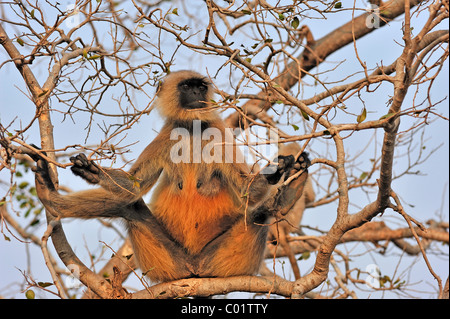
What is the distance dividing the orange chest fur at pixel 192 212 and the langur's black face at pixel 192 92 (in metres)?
0.68

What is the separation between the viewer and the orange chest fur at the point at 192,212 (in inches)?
193

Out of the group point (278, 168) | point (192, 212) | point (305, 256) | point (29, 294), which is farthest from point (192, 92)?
point (29, 294)

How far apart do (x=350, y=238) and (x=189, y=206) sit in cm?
264

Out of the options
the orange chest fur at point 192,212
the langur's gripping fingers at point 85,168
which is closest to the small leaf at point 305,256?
the orange chest fur at point 192,212

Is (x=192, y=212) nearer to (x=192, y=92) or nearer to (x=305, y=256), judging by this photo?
(x=192, y=92)

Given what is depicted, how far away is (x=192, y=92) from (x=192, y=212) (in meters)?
1.25

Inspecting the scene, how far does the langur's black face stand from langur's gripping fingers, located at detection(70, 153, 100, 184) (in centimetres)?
127

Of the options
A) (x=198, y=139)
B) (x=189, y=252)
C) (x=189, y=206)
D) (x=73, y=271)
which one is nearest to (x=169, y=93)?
(x=198, y=139)

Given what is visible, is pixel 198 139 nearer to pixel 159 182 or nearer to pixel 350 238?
pixel 159 182

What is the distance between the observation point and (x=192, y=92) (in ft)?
17.9

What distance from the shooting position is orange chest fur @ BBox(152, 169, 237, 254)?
Answer: 491 cm

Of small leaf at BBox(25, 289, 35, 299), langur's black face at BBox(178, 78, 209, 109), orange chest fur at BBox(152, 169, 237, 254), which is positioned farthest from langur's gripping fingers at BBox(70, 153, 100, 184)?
langur's black face at BBox(178, 78, 209, 109)

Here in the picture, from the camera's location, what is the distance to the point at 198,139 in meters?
5.21

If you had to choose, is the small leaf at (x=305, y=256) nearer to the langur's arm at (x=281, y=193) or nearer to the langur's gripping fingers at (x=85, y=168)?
the langur's arm at (x=281, y=193)
